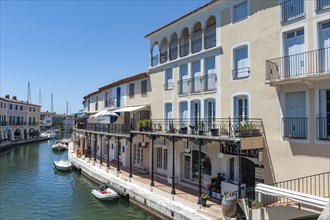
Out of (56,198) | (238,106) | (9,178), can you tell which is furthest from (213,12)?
(9,178)

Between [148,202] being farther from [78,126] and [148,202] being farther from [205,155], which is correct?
[78,126]

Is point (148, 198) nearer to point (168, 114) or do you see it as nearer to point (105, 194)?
point (105, 194)

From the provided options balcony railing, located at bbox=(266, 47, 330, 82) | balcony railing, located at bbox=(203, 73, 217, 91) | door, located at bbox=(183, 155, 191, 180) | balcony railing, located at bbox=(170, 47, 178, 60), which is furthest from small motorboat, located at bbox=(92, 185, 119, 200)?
balcony railing, located at bbox=(266, 47, 330, 82)

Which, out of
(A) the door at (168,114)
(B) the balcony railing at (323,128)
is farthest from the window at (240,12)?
(A) the door at (168,114)

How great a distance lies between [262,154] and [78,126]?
38559 mm

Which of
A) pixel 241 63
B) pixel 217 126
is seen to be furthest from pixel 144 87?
pixel 241 63

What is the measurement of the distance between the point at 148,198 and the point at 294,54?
1250cm

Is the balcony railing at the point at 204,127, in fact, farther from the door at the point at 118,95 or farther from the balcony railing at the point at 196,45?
the balcony railing at the point at 196,45

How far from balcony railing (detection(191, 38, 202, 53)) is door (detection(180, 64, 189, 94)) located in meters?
1.38

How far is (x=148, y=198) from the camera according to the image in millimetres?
20109

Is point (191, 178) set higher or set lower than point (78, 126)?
lower

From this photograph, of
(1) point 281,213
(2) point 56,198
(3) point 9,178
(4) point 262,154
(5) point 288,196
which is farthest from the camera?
(3) point 9,178

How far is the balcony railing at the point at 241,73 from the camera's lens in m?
18.2

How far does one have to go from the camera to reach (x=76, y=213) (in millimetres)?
20172
